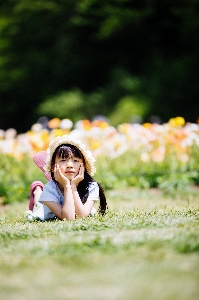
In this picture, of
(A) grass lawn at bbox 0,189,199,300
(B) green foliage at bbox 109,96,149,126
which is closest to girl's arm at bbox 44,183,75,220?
(A) grass lawn at bbox 0,189,199,300

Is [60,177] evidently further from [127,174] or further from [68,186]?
[127,174]

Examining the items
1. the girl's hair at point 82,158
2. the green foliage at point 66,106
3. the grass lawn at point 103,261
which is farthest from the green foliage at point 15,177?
the green foliage at point 66,106

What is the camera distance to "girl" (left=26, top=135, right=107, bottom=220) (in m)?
4.84

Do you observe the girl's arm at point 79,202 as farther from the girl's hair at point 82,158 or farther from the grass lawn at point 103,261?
A: the grass lawn at point 103,261

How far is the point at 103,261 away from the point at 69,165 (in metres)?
2.00

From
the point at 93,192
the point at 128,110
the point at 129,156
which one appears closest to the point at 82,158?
the point at 93,192

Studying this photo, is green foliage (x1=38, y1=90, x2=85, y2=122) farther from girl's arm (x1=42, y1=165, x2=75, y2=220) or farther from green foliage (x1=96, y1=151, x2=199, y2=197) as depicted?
girl's arm (x1=42, y1=165, x2=75, y2=220)

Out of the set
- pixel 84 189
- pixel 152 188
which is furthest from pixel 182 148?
pixel 84 189

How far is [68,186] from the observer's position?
482 centimetres

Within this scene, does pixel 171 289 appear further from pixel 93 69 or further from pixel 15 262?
pixel 93 69

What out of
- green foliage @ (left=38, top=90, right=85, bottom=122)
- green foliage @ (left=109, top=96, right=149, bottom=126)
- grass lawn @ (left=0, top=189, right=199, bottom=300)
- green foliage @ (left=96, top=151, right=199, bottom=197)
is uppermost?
green foliage @ (left=38, top=90, right=85, bottom=122)

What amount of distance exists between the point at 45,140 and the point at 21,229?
5.24 meters

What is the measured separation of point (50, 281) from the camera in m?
2.75

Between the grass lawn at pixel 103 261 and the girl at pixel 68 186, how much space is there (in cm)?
56
